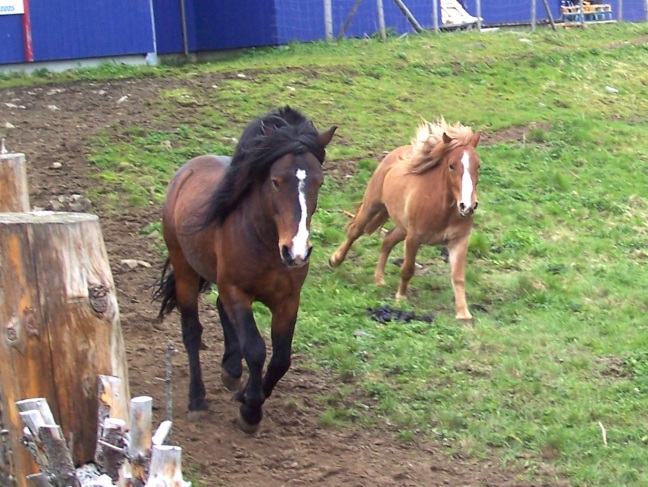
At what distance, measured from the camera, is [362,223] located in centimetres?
997

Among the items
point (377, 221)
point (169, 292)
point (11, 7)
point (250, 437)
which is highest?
point (11, 7)

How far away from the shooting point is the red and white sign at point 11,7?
1727 cm

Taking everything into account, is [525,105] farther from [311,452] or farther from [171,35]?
[311,452]

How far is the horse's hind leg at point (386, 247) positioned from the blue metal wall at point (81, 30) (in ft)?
32.8

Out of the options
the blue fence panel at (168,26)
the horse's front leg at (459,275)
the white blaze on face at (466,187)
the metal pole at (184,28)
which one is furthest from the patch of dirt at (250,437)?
the metal pole at (184,28)

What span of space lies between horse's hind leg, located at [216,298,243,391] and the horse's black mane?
0.81 meters

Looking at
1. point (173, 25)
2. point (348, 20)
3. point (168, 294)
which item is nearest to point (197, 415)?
point (168, 294)

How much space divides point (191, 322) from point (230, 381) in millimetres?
475

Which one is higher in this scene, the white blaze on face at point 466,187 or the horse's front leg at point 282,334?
the white blaze on face at point 466,187

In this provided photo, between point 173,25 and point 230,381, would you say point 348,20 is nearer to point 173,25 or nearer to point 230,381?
point 173,25

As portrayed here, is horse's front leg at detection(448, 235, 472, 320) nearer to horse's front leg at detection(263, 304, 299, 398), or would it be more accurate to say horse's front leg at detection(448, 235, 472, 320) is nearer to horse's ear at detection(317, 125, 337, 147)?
horse's front leg at detection(263, 304, 299, 398)

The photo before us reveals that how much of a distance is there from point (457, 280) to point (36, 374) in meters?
5.43

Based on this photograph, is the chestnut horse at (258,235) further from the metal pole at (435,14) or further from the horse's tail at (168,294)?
the metal pole at (435,14)

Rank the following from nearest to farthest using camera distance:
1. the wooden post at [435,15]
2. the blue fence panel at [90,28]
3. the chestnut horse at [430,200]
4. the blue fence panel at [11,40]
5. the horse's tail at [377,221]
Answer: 1. the chestnut horse at [430,200]
2. the horse's tail at [377,221]
3. the blue fence panel at [11,40]
4. the blue fence panel at [90,28]
5. the wooden post at [435,15]
